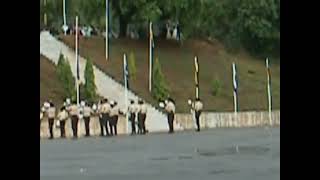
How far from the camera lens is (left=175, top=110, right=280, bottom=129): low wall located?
22.2m

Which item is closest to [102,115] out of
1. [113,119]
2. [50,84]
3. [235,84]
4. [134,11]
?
[113,119]

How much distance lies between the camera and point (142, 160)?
12258mm

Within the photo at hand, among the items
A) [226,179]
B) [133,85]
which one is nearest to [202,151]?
[226,179]

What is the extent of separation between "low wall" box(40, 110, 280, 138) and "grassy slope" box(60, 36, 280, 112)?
1.75ft

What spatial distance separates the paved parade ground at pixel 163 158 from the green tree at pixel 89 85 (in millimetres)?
4667

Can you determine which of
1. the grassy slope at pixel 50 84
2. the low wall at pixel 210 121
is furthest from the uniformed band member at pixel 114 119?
the grassy slope at pixel 50 84

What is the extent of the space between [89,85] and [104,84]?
4.68ft

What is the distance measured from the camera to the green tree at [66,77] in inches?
902

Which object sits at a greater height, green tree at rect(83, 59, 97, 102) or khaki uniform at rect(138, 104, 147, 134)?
green tree at rect(83, 59, 97, 102)

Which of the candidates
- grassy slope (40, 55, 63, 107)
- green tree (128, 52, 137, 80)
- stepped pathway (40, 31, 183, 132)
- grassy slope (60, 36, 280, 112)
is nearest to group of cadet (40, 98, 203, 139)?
stepped pathway (40, 31, 183, 132)

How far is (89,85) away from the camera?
23203 millimetres

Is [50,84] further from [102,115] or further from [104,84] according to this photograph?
[102,115]

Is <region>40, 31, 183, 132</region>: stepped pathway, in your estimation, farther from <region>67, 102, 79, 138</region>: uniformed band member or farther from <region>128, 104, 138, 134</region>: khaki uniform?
<region>67, 102, 79, 138</region>: uniformed band member
